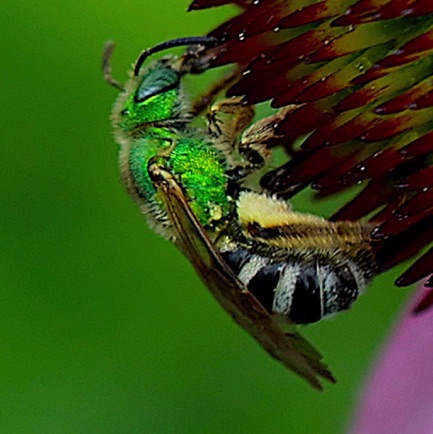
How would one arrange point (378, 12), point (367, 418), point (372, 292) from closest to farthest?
point (378, 12) → point (367, 418) → point (372, 292)

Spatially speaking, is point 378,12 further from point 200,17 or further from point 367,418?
point 200,17

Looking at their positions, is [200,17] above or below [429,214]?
above

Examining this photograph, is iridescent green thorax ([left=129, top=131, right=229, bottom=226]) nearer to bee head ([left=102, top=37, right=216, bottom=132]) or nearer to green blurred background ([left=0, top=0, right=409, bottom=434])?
bee head ([left=102, top=37, right=216, bottom=132])

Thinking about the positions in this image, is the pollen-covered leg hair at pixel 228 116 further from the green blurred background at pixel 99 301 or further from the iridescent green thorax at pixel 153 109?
the green blurred background at pixel 99 301

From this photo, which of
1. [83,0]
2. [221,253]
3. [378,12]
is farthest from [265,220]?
[83,0]

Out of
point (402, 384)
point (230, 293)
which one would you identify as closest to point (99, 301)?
point (402, 384)

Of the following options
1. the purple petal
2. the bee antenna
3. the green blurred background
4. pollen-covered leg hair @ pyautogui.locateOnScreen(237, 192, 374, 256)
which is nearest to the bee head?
the bee antenna

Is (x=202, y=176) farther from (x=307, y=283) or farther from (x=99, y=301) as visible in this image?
(x=99, y=301)

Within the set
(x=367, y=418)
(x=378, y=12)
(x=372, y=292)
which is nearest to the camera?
(x=378, y=12)
